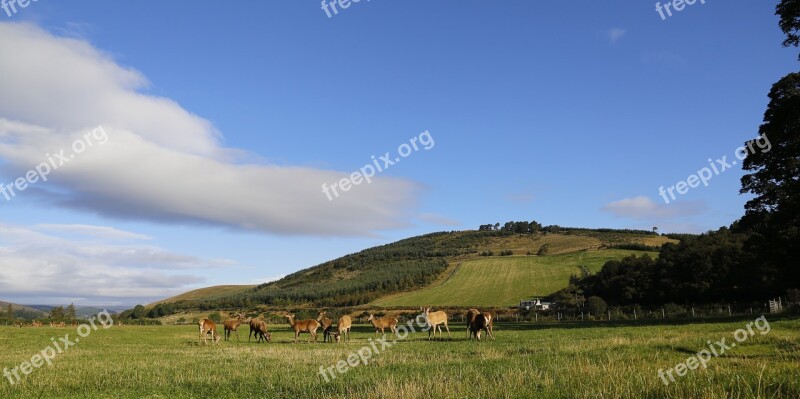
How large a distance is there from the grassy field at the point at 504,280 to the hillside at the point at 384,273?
361 cm

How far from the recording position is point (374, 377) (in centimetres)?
1190

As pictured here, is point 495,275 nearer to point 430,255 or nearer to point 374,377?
point 430,255

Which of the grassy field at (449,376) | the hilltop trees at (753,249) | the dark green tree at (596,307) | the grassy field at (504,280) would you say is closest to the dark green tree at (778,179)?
the hilltop trees at (753,249)

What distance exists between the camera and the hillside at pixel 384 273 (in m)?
129

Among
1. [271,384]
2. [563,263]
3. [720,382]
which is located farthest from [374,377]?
[563,263]

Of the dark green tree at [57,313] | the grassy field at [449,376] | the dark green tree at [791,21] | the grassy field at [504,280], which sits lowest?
the grassy field at [449,376]

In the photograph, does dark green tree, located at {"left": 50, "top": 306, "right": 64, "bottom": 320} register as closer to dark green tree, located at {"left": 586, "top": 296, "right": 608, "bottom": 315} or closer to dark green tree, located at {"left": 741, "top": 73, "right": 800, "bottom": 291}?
dark green tree, located at {"left": 586, "top": 296, "right": 608, "bottom": 315}

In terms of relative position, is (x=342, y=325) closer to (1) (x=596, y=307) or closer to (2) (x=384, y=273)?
(1) (x=596, y=307)

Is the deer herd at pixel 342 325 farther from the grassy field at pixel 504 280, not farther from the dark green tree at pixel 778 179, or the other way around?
the grassy field at pixel 504 280

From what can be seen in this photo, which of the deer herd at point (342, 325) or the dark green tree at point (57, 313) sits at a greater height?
the dark green tree at point (57, 313)

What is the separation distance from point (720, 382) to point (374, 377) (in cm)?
682

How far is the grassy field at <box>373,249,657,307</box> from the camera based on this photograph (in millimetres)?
99188

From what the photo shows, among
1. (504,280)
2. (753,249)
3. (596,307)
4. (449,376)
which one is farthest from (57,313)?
(504,280)

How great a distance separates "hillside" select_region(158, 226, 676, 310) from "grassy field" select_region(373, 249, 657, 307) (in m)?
3.61
